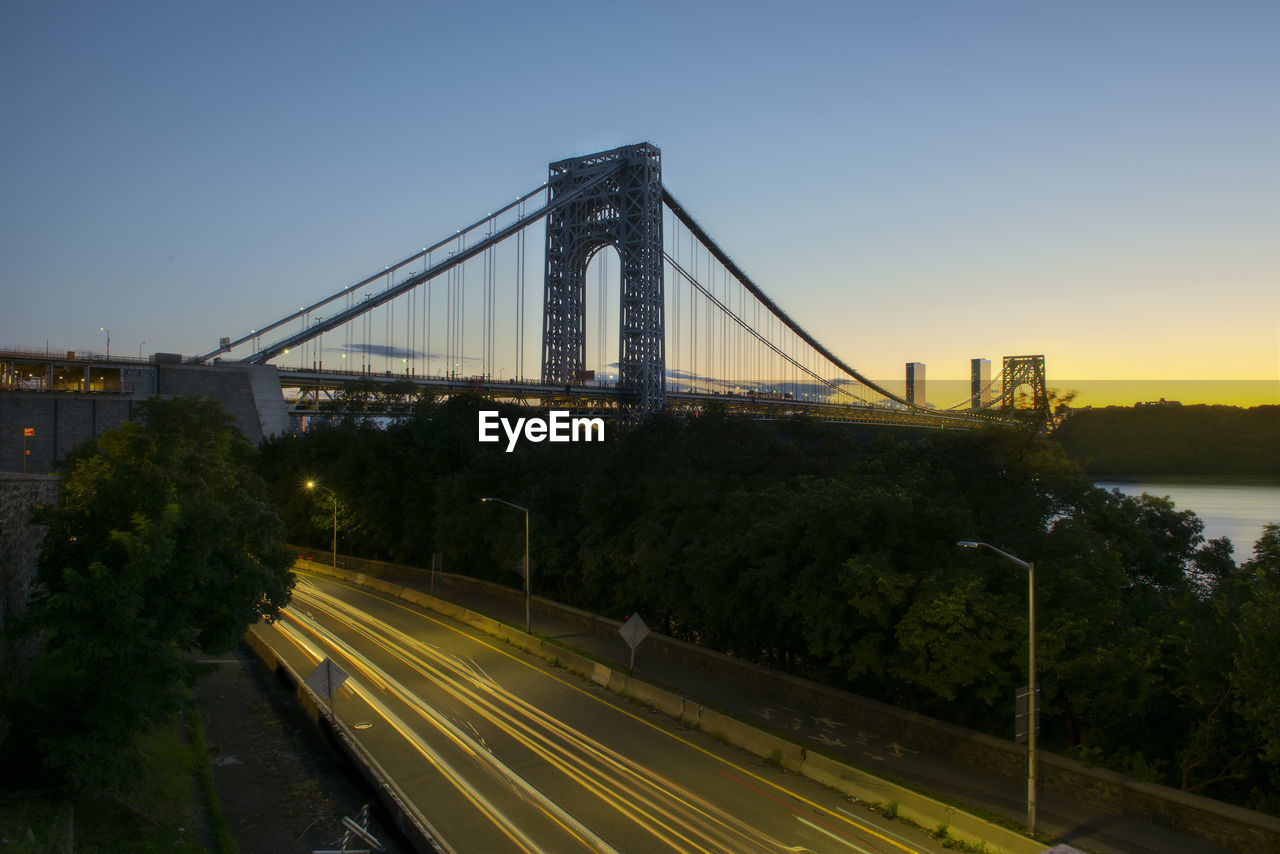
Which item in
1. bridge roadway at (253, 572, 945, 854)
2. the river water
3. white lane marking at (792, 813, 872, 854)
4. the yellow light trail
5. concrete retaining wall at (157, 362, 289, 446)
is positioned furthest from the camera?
concrete retaining wall at (157, 362, 289, 446)

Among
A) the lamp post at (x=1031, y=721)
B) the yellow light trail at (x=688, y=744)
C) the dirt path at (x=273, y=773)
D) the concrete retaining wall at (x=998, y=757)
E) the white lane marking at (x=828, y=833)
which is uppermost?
the lamp post at (x=1031, y=721)

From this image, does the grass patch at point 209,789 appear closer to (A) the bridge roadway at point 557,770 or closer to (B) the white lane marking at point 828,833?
(A) the bridge roadway at point 557,770

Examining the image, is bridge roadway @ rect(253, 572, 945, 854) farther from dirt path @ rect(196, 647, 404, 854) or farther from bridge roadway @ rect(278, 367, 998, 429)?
bridge roadway @ rect(278, 367, 998, 429)

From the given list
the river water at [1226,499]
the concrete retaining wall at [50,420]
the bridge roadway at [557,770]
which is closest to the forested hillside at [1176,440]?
the river water at [1226,499]

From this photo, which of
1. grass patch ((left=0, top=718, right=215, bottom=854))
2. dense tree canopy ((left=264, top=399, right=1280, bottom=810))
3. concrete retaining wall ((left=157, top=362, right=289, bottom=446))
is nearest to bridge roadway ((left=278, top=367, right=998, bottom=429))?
concrete retaining wall ((left=157, top=362, right=289, bottom=446))

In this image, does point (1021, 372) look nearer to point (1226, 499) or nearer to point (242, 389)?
point (1226, 499)

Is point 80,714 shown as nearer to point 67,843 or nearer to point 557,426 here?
point 67,843

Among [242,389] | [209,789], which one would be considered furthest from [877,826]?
[242,389]
